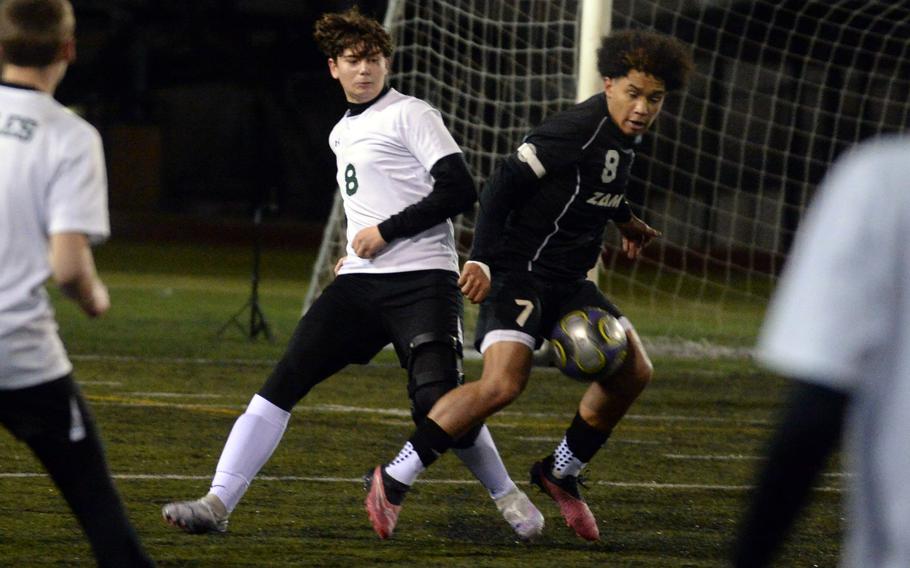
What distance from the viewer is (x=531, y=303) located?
538cm

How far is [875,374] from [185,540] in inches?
141

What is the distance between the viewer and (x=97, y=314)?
3533mm

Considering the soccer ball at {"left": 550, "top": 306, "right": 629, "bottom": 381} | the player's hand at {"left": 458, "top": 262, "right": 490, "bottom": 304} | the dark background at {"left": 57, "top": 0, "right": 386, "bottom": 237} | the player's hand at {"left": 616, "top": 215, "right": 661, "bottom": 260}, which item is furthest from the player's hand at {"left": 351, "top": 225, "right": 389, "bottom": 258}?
the dark background at {"left": 57, "top": 0, "right": 386, "bottom": 237}

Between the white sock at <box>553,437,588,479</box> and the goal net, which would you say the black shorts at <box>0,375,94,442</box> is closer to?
the white sock at <box>553,437,588,479</box>

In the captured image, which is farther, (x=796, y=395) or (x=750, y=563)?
(x=750, y=563)

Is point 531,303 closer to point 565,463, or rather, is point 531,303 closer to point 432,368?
point 432,368

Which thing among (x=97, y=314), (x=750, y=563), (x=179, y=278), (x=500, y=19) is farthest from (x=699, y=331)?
(x=750, y=563)

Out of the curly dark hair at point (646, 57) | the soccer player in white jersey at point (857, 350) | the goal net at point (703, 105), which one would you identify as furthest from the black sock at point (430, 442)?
the goal net at point (703, 105)

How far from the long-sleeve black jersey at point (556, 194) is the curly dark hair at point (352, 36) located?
58 cm

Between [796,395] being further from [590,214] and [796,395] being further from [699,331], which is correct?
[699,331]

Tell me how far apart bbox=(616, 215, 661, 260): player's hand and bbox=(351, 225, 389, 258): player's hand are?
3.58ft

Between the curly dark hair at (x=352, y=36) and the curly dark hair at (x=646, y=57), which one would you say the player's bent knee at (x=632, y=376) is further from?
the curly dark hair at (x=352, y=36)

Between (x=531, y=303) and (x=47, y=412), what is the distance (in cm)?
230

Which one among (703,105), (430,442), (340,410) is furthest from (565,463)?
(703,105)
